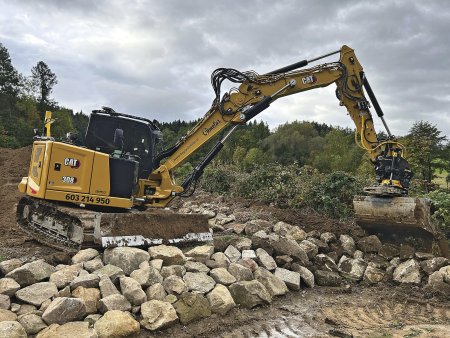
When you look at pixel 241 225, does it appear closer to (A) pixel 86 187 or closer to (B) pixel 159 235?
(B) pixel 159 235

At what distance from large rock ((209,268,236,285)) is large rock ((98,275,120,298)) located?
167cm

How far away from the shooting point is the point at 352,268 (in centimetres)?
841

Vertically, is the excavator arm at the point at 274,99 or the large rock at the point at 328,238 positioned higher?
the excavator arm at the point at 274,99

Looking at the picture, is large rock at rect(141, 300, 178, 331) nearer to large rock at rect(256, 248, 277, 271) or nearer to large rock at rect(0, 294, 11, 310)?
large rock at rect(0, 294, 11, 310)

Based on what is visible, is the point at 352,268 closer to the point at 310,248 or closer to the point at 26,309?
the point at 310,248

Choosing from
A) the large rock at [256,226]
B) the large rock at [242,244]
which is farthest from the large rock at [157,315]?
the large rock at [256,226]

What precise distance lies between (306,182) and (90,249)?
298 inches

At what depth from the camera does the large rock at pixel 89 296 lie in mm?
5215

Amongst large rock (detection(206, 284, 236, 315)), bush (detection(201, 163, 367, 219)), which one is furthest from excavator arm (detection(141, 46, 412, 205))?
large rock (detection(206, 284, 236, 315))

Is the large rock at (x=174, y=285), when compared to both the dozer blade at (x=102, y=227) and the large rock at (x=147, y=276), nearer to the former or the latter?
the large rock at (x=147, y=276)

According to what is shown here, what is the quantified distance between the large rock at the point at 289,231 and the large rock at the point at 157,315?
4.19 metres

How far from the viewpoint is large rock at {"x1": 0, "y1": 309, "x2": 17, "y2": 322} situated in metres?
4.72

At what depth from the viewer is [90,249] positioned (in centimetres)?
651

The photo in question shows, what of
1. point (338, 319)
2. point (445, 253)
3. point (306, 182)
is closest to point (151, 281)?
point (338, 319)
